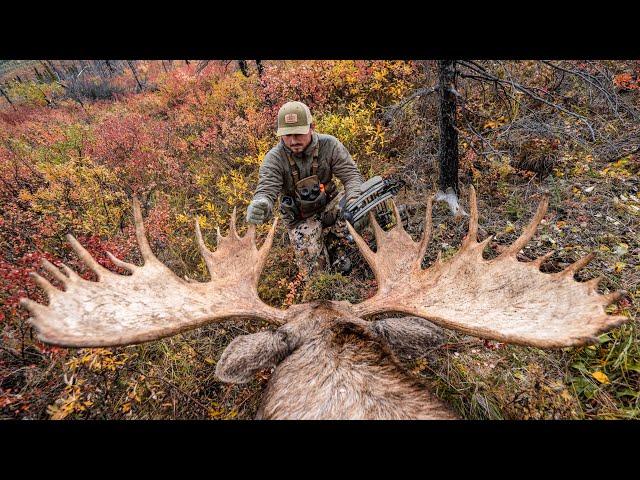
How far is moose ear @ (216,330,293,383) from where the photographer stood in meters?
2.14

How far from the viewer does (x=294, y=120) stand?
3570 millimetres

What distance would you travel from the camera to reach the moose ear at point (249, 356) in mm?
2137

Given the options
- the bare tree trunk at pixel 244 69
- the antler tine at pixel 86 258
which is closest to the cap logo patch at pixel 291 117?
the antler tine at pixel 86 258

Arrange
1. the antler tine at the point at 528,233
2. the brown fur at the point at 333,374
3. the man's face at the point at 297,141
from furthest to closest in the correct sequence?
the man's face at the point at 297,141 < the antler tine at the point at 528,233 < the brown fur at the point at 333,374

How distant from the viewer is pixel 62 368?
10.5 feet

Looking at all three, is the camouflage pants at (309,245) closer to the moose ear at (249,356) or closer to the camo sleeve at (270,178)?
the camo sleeve at (270,178)

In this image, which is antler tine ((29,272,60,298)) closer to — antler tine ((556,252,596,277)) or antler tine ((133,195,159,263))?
antler tine ((133,195,159,263))

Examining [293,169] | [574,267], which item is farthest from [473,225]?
[293,169]

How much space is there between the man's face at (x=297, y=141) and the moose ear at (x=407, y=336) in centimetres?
223

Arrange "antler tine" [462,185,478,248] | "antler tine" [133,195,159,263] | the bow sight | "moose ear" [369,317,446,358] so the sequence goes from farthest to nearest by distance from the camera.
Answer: the bow sight
"antler tine" [133,195,159,263]
"antler tine" [462,185,478,248]
"moose ear" [369,317,446,358]

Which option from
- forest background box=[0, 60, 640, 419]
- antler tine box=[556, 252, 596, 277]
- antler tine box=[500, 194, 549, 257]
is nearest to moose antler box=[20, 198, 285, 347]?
forest background box=[0, 60, 640, 419]

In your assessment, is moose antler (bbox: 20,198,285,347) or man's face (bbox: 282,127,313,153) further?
man's face (bbox: 282,127,313,153)

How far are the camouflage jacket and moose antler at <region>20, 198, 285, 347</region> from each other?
3.42ft
